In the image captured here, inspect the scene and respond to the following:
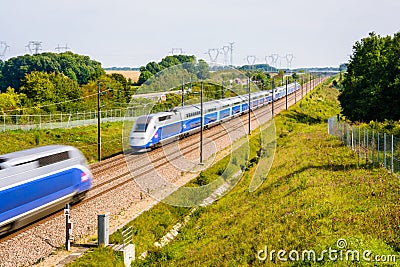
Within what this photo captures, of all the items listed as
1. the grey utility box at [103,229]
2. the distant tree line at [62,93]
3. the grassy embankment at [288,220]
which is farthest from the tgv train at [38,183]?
the distant tree line at [62,93]

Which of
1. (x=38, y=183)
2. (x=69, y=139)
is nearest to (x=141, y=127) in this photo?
(x=69, y=139)

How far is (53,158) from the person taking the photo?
16297mm

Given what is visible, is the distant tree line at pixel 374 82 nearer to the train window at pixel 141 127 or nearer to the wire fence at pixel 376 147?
the wire fence at pixel 376 147

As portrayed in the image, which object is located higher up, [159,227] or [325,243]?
[325,243]

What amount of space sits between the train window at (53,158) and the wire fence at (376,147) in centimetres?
1257

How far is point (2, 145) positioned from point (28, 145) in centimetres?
221

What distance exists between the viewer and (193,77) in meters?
19.1

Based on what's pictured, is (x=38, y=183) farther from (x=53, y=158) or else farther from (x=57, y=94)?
(x=57, y=94)

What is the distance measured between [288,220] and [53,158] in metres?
8.47

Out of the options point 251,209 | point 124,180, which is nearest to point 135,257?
point 251,209

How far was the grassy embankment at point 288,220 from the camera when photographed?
11.9 meters

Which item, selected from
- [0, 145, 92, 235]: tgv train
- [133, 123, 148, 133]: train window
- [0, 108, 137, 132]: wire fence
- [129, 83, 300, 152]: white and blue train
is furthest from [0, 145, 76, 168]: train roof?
[0, 108, 137, 132]: wire fence

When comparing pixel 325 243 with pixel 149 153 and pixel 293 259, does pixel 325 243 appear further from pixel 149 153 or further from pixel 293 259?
pixel 149 153

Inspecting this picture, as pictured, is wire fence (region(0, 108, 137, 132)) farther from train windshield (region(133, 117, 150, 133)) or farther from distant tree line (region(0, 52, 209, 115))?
train windshield (region(133, 117, 150, 133))
